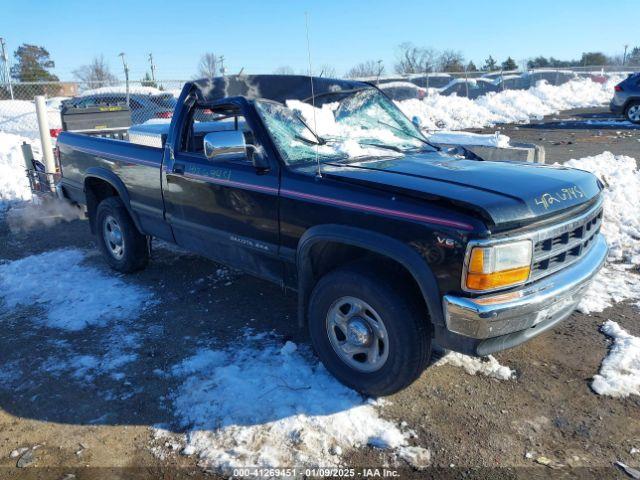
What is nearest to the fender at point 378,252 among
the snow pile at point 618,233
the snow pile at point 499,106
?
the snow pile at point 618,233

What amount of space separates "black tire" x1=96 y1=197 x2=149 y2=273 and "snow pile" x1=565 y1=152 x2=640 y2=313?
4.24m

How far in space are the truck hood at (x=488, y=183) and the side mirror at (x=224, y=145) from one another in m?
0.61

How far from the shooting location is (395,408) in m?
→ 3.20

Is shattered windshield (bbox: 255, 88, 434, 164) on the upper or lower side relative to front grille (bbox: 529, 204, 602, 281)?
upper

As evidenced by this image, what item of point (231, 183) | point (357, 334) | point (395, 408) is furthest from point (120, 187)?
point (395, 408)

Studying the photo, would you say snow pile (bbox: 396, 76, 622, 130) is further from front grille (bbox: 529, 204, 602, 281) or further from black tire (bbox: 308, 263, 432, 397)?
black tire (bbox: 308, 263, 432, 397)

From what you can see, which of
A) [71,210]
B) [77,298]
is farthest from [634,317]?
[71,210]

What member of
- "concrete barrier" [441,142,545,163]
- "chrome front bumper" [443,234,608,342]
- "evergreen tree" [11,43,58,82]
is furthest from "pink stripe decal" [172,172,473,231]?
"evergreen tree" [11,43,58,82]

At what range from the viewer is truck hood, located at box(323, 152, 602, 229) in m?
2.72

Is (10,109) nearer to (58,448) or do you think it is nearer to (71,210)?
(71,210)

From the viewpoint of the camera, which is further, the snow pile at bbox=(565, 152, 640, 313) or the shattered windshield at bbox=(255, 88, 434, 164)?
the snow pile at bbox=(565, 152, 640, 313)

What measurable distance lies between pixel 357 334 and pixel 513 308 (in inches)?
37.3

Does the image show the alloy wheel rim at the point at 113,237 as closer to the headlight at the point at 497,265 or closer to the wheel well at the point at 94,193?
the wheel well at the point at 94,193

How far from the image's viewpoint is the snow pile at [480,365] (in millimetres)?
3523
